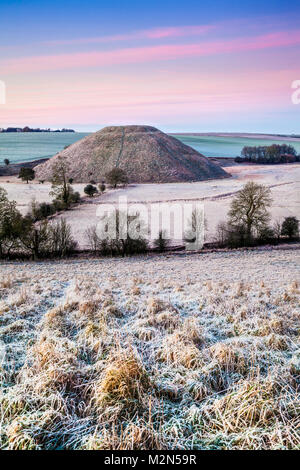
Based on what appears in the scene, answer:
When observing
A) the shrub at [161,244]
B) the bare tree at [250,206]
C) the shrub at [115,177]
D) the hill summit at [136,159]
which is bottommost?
the shrub at [161,244]

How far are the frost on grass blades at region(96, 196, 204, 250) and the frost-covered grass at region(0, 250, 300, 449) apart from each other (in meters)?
16.4

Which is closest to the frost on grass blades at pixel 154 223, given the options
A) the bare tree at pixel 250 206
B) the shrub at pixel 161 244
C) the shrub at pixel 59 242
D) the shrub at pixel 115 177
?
the shrub at pixel 161 244

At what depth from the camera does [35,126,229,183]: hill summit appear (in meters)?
81.8

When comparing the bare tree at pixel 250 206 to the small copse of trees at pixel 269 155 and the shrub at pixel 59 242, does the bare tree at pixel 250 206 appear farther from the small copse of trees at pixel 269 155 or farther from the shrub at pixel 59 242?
the small copse of trees at pixel 269 155

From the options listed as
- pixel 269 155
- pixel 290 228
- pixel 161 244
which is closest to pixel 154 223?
pixel 161 244

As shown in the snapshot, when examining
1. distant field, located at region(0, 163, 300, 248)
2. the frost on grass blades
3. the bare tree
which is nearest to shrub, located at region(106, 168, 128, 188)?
distant field, located at region(0, 163, 300, 248)

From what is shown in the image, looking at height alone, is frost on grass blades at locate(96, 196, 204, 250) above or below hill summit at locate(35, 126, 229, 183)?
below

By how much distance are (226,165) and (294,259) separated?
330 ft

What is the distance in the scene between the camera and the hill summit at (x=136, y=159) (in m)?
81.8

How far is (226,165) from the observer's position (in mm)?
113625

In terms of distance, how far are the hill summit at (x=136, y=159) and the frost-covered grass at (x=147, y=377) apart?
244ft

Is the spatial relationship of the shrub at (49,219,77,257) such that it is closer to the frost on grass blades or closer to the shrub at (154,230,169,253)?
the frost on grass blades

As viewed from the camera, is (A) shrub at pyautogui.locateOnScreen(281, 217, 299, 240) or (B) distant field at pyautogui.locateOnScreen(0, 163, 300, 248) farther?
(B) distant field at pyautogui.locateOnScreen(0, 163, 300, 248)

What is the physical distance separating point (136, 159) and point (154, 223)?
56325 millimetres
